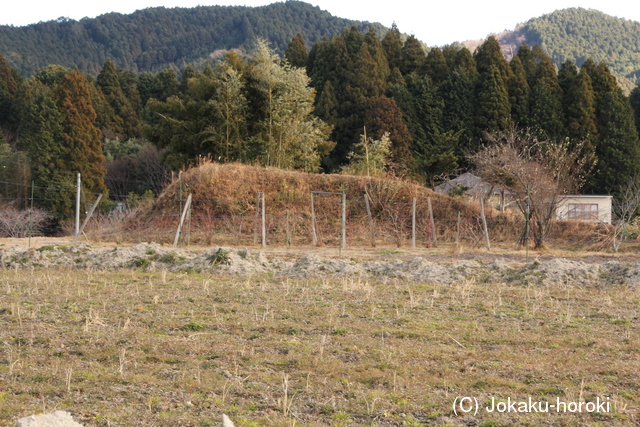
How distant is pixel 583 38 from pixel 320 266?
129988 millimetres

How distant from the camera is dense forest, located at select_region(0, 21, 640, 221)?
30.4 metres

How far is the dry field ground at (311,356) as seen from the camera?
14.2 feet

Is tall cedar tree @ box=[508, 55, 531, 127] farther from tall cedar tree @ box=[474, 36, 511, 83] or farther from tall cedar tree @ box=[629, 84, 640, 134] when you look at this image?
tall cedar tree @ box=[629, 84, 640, 134]

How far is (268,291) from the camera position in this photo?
9852 millimetres

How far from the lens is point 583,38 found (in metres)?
128

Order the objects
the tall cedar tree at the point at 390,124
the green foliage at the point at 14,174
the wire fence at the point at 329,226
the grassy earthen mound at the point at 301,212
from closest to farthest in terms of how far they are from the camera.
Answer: the wire fence at the point at 329,226 → the grassy earthen mound at the point at 301,212 → the green foliage at the point at 14,174 → the tall cedar tree at the point at 390,124

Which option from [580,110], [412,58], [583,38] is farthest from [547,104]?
[583,38]

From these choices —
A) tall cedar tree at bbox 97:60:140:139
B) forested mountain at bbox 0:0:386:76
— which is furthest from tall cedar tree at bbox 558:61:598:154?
forested mountain at bbox 0:0:386:76

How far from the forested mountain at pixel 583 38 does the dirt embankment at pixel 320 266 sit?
112 metres

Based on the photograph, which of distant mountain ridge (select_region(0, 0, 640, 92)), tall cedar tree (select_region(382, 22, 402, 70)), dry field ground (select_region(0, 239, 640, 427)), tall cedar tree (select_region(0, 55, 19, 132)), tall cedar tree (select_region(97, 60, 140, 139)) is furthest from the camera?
distant mountain ridge (select_region(0, 0, 640, 92))

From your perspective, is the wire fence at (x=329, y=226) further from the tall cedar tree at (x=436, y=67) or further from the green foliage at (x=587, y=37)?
the green foliage at (x=587, y=37)

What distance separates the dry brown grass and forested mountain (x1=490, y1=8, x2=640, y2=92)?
116826mm

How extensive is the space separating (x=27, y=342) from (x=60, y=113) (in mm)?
35103

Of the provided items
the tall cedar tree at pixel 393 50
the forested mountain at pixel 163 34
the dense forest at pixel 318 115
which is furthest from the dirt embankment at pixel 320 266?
the forested mountain at pixel 163 34
